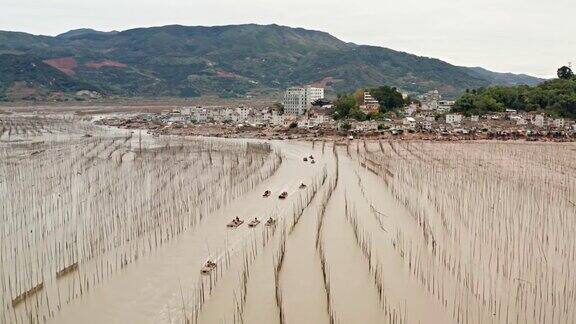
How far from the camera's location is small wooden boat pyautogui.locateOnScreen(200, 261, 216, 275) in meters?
12.5

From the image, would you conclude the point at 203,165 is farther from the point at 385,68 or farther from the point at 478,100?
the point at 385,68

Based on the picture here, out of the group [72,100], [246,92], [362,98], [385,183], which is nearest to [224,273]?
[385,183]

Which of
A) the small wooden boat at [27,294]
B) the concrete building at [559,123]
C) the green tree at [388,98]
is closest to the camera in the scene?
the small wooden boat at [27,294]

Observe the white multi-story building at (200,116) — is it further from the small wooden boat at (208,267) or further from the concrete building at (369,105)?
the small wooden boat at (208,267)

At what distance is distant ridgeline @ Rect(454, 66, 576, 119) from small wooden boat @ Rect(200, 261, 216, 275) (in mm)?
49706

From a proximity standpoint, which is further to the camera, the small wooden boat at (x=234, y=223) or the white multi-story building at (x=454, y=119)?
the white multi-story building at (x=454, y=119)

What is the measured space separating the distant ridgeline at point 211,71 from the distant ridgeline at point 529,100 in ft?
215

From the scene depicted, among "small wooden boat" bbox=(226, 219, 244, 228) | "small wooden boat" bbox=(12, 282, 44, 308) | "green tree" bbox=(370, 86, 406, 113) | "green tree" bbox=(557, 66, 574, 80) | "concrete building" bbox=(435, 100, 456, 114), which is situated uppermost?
"green tree" bbox=(557, 66, 574, 80)

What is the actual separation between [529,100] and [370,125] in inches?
840

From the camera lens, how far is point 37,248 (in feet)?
46.7

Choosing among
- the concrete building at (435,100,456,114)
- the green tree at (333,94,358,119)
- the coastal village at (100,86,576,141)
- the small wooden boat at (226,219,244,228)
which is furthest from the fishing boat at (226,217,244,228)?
the concrete building at (435,100,456,114)

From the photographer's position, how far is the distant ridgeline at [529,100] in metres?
54.7

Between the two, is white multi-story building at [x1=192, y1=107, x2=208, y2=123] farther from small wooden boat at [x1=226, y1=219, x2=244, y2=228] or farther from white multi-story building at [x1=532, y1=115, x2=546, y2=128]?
small wooden boat at [x1=226, y1=219, x2=244, y2=228]

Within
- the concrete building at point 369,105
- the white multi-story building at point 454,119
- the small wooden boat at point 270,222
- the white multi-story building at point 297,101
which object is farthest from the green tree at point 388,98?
the small wooden boat at point 270,222
